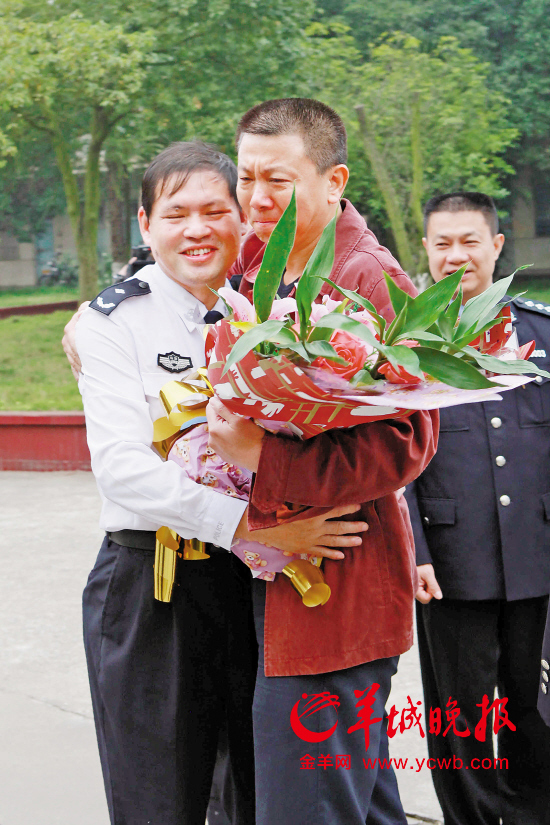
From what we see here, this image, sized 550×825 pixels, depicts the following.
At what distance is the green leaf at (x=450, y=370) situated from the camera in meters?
1.31

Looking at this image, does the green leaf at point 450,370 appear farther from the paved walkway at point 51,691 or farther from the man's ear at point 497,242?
the paved walkway at point 51,691

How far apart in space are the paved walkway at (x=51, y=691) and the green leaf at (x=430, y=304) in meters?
1.81

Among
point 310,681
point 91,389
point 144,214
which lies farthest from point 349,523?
point 144,214

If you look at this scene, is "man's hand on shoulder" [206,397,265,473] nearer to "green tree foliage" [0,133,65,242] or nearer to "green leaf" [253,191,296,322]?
"green leaf" [253,191,296,322]

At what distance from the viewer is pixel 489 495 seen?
2.40 meters

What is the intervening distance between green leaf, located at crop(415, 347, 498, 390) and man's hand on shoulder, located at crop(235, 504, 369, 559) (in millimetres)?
429

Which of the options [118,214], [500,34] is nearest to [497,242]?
[118,214]

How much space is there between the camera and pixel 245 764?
6.84 ft

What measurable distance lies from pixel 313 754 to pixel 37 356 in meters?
10.6

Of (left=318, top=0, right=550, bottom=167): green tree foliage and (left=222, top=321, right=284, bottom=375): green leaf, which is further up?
(left=318, top=0, right=550, bottom=167): green tree foliage

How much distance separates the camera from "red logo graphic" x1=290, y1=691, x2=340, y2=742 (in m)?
1.66

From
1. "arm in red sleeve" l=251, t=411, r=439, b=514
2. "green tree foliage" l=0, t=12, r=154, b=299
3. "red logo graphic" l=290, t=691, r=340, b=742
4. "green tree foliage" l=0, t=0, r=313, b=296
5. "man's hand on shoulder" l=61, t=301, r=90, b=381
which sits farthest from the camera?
"green tree foliage" l=0, t=0, r=313, b=296

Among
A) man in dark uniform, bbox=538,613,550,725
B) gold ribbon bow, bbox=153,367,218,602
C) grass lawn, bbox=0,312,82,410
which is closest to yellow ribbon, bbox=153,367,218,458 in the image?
gold ribbon bow, bbox=153,367,218,602

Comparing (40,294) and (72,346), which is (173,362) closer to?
(72,346)
